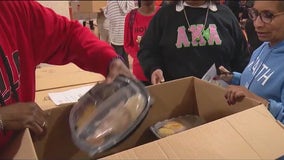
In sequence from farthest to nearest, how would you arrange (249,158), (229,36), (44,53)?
(229,36) → (44,53) → (249,158)

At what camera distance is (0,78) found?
852 millimetres

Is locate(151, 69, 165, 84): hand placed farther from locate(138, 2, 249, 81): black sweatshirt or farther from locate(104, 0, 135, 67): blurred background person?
locate(104, 0, 135, 67): blurred background person

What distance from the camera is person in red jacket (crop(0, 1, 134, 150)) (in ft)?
2.59

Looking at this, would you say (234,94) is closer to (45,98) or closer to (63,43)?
(63,43)

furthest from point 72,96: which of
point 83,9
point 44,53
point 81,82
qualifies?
point 83,9

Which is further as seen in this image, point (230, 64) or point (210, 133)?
point (230, 64)

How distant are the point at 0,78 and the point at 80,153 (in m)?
0.37

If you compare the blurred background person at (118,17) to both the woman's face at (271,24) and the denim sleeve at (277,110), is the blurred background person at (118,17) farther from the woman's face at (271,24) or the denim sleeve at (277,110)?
the denim sleeve at (277,110)

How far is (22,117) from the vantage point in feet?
2.49

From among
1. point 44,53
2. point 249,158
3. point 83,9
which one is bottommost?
point 83,9

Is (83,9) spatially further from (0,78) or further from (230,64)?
(0,78)

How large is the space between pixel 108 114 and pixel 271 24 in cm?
72

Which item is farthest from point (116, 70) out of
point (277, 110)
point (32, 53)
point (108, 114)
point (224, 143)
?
point (277, 110)

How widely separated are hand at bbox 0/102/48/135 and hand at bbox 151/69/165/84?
0.79 meters
